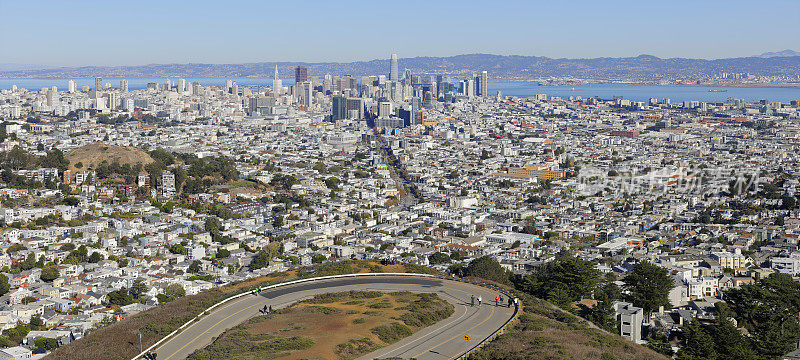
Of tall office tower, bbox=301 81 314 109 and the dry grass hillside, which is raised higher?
tall office tower, bbox=301 81 314 109

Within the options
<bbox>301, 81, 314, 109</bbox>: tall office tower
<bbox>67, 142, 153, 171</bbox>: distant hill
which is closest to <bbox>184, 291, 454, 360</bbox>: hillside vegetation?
<bbox>67, 142, 153, 171</bbox>: distant hill

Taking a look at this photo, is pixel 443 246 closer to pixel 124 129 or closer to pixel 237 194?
pixel 237 194

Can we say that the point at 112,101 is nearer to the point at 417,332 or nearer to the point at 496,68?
the point at 417,332

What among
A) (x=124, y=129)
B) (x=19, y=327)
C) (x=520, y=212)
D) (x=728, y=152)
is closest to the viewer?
(x=19, y=327)

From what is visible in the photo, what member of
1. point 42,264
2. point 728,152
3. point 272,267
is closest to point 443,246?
point 272,267

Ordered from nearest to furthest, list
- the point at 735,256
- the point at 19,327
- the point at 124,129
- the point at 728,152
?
the point at 19,327, the point at 735,256, the point at 728,152, the point at 124,129

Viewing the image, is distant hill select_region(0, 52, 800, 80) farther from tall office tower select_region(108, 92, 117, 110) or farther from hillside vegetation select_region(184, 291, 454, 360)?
hillside vegetation select_region(184, 291, 454, 360)

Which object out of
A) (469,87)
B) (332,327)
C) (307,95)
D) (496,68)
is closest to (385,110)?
(307,95)
